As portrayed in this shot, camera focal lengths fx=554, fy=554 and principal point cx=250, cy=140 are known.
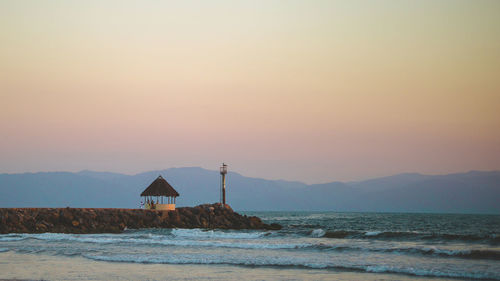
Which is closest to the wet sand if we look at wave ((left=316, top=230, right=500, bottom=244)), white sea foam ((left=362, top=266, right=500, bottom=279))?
white sea foam ((left=362, top=266, right=500, bottom=279))

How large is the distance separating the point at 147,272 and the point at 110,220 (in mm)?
21375

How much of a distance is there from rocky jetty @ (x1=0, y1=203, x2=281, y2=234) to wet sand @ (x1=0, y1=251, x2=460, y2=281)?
53.3ft

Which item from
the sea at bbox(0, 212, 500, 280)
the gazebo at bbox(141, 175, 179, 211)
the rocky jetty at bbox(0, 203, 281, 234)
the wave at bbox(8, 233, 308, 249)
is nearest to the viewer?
the sea at bbox(0, 212, 500, 280)

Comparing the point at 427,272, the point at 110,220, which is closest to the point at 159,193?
the point at 110,220

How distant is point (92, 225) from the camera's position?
119 ft

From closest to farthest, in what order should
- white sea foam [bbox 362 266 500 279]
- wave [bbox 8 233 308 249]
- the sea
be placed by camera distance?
white sea foam [bbox 362 266 500 279] → the sea → wave [bbox 8 233 308 249]

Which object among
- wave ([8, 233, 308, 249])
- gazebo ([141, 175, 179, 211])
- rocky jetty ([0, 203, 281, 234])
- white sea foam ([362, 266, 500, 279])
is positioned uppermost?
gazebo ([141, 175, 179, 211])

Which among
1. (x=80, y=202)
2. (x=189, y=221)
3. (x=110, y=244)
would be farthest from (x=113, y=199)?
(x=110, y=244)

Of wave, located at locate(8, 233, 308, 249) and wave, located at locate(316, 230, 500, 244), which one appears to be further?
wave, located at locate(316, 230, 500, 244)

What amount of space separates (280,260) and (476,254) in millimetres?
7258

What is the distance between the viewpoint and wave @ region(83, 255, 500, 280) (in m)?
16.2

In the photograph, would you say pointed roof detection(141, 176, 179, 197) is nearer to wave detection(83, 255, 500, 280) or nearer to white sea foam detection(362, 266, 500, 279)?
wave detection(83, 255, 500, 280)

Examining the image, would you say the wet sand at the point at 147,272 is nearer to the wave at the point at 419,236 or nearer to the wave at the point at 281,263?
the wave at the point at 281,263

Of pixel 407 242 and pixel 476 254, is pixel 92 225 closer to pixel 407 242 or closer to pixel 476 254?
pixel 407 242
